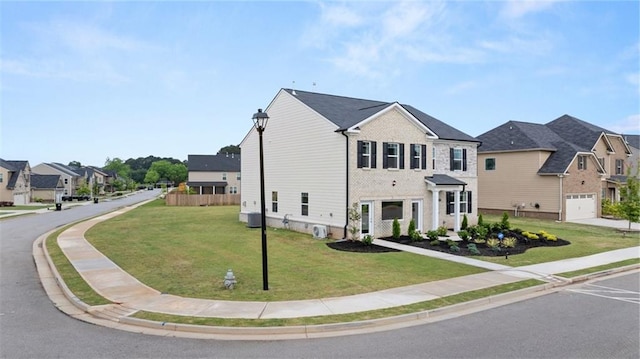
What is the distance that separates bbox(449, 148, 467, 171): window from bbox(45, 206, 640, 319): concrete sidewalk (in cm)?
1237

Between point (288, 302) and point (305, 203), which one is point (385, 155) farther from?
point (288, 302)

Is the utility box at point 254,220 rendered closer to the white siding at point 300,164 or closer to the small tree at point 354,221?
the white siding at point 300,164

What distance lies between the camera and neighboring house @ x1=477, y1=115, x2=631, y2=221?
36.0m

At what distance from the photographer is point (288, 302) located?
10.9 meters

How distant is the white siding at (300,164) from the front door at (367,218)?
1.20 m

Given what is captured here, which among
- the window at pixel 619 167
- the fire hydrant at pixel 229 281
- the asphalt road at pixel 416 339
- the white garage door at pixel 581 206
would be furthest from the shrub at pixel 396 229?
the window at pixel 619 167

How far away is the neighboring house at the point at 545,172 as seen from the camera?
36.0m

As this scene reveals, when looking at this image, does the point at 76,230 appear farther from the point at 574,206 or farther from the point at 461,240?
the point at 574,206

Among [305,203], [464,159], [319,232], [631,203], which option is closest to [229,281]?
[319,232]

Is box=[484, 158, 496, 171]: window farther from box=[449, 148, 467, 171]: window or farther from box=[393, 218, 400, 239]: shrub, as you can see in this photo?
box=[393, 218, 400, 239]: shrub

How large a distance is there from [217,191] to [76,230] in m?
46.8

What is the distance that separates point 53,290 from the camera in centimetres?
1277

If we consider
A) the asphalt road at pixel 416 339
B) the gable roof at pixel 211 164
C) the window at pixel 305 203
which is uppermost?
the gable roof at pixel 211 164

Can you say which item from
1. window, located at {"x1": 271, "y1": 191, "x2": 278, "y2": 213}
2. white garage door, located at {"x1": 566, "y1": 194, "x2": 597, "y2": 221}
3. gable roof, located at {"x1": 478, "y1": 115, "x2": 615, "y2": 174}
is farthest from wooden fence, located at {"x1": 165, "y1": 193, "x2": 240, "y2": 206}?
white garage door, located at {"x1": 566, "y1": 194, "x2": 597, "y2": 221}
